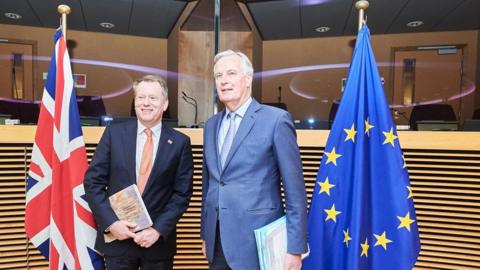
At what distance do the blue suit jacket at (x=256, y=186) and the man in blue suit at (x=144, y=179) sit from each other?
351mm

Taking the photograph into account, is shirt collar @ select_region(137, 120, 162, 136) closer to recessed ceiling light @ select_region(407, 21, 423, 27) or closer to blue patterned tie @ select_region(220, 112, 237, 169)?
blue patterned tie @ select_region(220, 112, 237, 169)

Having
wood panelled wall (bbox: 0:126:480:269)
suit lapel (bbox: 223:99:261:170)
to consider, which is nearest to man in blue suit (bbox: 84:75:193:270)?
suit lapel (bbox: 223:99:261:170)

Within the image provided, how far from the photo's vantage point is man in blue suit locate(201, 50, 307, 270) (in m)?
1.45

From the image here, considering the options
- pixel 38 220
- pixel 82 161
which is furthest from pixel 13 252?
pixel 82 161

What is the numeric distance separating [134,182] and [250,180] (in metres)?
0.63

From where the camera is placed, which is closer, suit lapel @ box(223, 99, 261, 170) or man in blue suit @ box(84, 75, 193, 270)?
suit lapel @ box(223, 99, 261, 170)

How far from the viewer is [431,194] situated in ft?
8.28

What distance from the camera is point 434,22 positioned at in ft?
24.9

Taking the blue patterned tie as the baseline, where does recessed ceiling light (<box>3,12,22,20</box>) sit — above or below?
above

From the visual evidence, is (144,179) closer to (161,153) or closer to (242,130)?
(161,153)

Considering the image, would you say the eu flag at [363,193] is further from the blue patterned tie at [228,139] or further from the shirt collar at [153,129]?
the shirt collar at [153,129]

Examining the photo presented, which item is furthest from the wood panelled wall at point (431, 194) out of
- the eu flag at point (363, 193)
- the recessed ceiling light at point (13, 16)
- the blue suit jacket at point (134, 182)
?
the recessed ceiling light at point (13, 16)

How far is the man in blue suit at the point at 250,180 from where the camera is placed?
4.77 feet

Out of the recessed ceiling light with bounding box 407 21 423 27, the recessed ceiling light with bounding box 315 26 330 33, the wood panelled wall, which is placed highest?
the recessed ceiling light with bounding box 315 26 330 33
